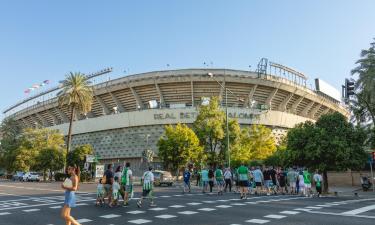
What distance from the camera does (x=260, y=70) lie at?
58781 millimetres

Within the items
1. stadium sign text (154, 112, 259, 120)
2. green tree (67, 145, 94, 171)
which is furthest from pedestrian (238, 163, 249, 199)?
stadium sign text (154, 112, 259, 120)

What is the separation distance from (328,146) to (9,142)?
6413 centimetres

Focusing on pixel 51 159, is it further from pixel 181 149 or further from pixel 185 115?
pixel 181 149

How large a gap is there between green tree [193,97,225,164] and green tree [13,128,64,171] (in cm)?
2716

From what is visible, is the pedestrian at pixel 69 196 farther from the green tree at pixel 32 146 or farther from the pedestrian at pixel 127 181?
the green tree at pixel 32 146

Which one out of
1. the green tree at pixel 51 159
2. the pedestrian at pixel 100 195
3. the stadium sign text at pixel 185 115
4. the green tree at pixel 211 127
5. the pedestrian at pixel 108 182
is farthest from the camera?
the stadium sign text at pixel 185 115

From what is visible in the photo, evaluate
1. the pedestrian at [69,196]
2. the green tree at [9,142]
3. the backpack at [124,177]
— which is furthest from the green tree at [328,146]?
the green tree at [9,142]

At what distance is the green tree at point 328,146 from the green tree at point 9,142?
5152 cm

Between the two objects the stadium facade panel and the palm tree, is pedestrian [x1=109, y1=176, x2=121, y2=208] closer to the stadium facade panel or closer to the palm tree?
the palm tree

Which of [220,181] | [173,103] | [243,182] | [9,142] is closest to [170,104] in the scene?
[173,103]

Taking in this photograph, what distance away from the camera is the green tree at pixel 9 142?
200 ft

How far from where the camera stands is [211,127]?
1547 inches

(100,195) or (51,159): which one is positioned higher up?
(51,159)

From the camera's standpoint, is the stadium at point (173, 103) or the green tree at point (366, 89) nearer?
the green tree at point (366, 89)
